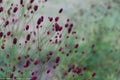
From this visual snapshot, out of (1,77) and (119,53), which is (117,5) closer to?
(119,53)

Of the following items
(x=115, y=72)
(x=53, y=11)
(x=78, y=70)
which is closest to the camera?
(x=78, y=70)

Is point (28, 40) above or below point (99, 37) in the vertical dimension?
above

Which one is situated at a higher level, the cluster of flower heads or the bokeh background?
the cluster of flower heads

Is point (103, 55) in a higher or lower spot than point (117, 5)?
lower

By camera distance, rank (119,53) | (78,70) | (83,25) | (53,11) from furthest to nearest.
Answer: (53,11), (83,25), (119,53), (78,70)

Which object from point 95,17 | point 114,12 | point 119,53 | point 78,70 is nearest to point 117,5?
point 114,12

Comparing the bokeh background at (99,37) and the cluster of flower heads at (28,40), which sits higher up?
the cluster of flower heads at (28,40)

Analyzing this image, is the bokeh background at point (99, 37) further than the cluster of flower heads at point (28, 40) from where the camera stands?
Yes

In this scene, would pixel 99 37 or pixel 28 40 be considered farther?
pixel 99 37

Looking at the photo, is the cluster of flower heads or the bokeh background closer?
the cluster of flower heads

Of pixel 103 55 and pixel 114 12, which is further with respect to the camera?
pixel 114 12
